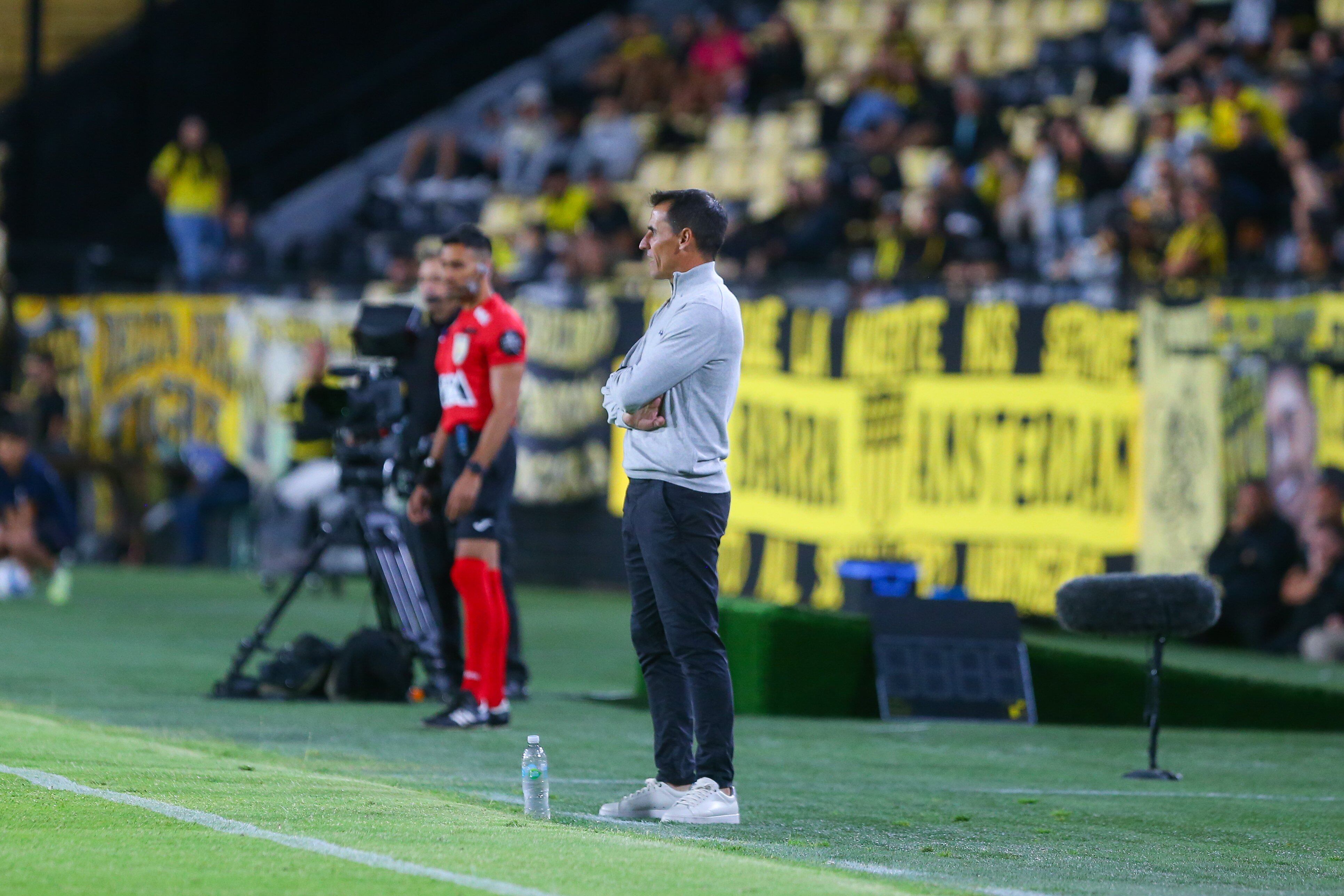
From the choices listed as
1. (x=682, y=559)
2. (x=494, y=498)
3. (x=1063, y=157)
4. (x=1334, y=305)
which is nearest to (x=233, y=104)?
(x=1063, y=157)

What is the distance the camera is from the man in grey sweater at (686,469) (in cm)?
685

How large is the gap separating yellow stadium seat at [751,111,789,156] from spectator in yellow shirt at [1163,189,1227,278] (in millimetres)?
7389

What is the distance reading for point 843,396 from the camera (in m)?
17.5

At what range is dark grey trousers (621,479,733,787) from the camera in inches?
271

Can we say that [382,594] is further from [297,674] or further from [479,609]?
[479,609]

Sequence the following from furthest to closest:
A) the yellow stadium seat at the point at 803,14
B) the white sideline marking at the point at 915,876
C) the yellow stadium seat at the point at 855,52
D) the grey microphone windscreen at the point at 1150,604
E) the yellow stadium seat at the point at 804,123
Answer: the yellow stadium seat at the point at 803,14 < the yellow stadium seat at the point at 855,52 < the yellow stadium seat at the point at 804,123 < the grey microphone windscreen at the point at 1150,604 < the white sideline marking at the point at 915,876

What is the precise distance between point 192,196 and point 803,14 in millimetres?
7769

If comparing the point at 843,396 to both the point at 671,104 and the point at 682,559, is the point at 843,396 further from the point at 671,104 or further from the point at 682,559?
the point at 682,559

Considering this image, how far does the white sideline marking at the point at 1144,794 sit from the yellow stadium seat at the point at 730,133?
1647cm

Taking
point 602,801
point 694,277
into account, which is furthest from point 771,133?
point 694,277

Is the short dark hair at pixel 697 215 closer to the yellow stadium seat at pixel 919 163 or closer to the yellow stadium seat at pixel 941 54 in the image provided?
the yellow stadium seat at pixel 919 163

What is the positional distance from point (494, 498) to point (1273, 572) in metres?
7.61

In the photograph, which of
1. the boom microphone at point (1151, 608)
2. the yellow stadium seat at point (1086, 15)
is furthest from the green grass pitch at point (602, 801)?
the yellow stadium seat at point (1086, 15)

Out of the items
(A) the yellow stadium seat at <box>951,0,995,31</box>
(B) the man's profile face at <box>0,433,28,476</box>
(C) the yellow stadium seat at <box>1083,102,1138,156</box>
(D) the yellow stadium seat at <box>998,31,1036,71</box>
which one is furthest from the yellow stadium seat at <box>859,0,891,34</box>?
(B) the man's profile face at <box>0,433,28,476</box>
